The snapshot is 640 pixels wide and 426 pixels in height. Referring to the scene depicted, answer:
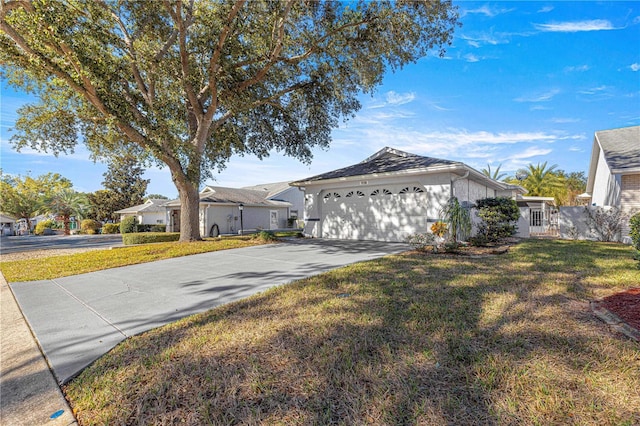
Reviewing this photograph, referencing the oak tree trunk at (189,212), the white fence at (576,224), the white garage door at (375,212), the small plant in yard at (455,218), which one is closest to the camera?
the small plant in yard at (455,218)

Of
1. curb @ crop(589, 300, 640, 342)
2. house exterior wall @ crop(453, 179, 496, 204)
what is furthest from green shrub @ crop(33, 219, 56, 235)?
curb @ crop(589, 300, 640, 342)

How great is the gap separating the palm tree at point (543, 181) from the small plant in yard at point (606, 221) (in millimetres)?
13263

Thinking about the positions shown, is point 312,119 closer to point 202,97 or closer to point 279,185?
point 202,97

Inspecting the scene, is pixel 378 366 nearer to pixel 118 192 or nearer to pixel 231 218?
pixel 231 218

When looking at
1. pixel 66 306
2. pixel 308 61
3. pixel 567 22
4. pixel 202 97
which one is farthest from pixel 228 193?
pixel 567 22

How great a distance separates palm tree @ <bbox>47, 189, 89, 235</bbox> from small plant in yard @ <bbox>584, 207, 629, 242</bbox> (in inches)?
1797

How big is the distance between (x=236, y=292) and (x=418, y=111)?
34.3 feet

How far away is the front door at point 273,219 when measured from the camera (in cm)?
2655

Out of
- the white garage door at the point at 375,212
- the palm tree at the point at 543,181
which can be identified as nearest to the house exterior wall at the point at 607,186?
the palm tree at the point at 543,181

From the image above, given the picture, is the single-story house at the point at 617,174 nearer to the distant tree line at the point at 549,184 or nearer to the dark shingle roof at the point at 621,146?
the dark shingle roof at the point at 621,146

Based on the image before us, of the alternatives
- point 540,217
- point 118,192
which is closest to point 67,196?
point 118,192

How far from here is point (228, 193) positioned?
24.4 meters

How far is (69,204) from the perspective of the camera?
3447 centimetres

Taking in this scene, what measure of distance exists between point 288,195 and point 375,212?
58.3ft
